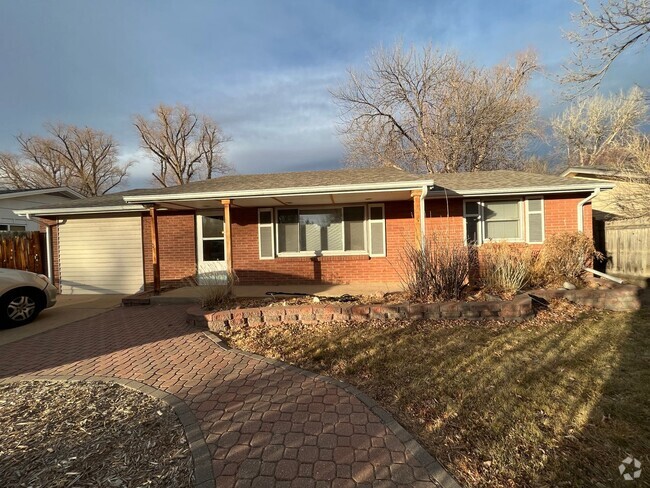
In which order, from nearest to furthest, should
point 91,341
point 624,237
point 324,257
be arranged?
point 91,341, point 324,257, point 624,237

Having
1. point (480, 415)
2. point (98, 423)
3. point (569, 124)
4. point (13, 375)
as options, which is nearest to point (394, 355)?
point (480, 415)

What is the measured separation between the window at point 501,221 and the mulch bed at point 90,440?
8323mm

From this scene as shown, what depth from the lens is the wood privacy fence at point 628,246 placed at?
9.36 metres

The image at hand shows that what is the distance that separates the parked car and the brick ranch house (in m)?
2.20

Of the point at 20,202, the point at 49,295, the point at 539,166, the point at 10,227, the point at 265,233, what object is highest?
the point at 539,166

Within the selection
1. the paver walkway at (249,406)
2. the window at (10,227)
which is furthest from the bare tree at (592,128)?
the window at (10,227)

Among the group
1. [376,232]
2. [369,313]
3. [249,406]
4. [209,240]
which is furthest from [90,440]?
[376,232]

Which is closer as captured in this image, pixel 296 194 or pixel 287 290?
pixel 296 194

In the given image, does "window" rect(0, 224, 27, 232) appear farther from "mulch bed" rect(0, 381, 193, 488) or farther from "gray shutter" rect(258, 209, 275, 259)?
"mulch bed" rect(0, 381, 193, 488)

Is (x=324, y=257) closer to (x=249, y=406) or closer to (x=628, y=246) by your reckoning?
(x=249, y=406)

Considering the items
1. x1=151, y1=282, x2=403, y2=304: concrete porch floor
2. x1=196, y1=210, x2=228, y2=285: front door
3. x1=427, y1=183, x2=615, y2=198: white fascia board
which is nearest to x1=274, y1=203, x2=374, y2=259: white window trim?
x1=151, y1=282, x2=403, y2=304: concrete porch floor

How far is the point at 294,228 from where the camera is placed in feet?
31.9

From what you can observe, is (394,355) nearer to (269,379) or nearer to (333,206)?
(269,379)

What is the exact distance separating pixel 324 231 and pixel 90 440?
24.6ft
